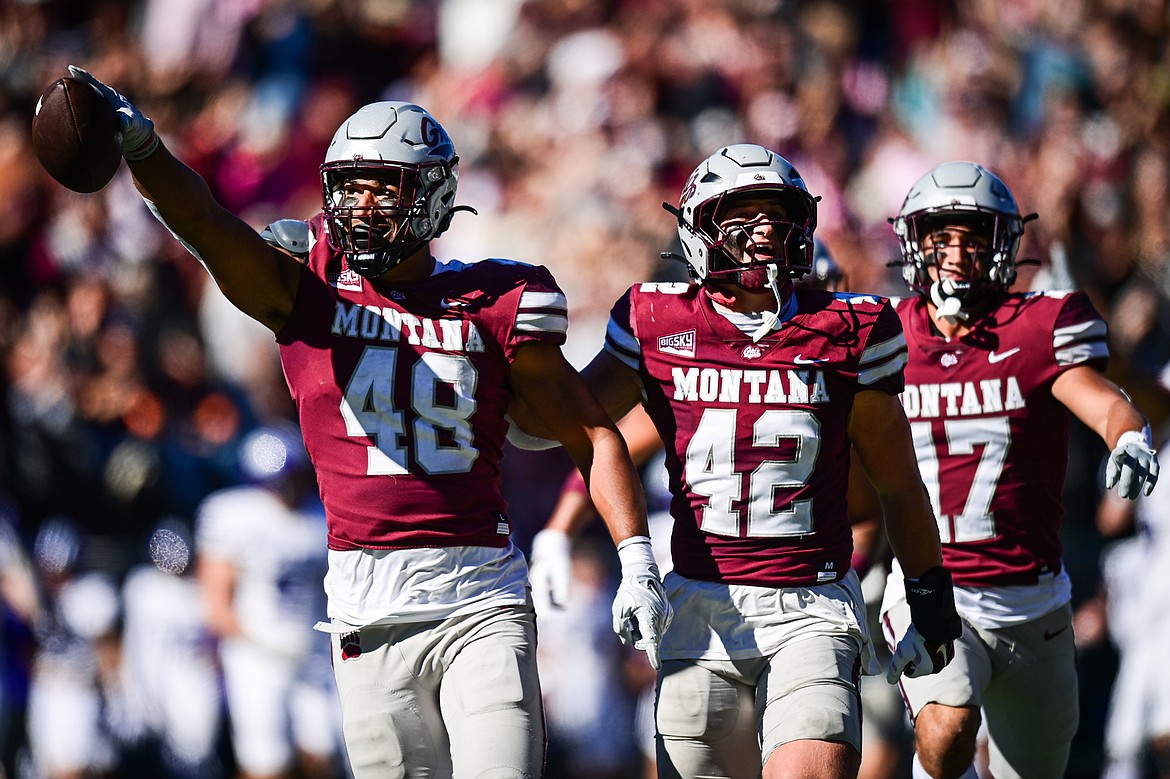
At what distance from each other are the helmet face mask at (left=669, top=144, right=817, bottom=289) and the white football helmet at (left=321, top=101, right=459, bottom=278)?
670 millimetres

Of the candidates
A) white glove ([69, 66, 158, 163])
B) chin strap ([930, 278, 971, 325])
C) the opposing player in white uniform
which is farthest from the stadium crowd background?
white glove ([69, 66, 158, 163])

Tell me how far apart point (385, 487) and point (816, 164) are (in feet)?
19.0

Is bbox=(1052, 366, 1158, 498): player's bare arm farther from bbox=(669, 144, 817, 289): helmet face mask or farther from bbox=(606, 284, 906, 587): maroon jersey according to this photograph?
bbox=(669, 144, 817, 289): helmet face mask

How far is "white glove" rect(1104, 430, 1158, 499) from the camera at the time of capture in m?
4.16

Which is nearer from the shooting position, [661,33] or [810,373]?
[810,373]

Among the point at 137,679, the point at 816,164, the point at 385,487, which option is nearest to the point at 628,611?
the point at 385,487

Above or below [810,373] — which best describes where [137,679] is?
below

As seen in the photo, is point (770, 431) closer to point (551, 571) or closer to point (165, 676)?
point (551, 571)

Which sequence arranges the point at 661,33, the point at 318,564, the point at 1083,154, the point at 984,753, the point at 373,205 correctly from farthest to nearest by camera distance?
1. the point at 661,33
2. the point at 1083,154
3. the point at 318,564
4. the point at 984,753
5. the point at 373,205

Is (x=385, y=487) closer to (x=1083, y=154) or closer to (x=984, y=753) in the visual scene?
(x=984, y=753)

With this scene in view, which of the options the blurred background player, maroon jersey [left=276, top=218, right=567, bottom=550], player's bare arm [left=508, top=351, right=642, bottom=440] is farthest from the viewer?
the blurred background player

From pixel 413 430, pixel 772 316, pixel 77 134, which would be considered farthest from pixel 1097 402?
pixel 77 134

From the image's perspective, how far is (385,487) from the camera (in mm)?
3777

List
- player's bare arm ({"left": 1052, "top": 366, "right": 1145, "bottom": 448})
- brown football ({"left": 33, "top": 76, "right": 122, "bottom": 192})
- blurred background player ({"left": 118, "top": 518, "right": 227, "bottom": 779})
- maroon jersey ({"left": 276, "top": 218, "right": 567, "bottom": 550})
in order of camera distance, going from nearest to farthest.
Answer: brown football ({"left": 33, "top": 76, "right": 122, "bottom": 192})
maroon jersey ({"left": 276, "top": 218, "right": 567, "bottom": 550})
player's bare arm ({"left": 1052, "top": 366, "right": 1145, "bottom": 448})
blurred background player ({"left": 118, "top": 518, "right": 227, "bottom": 779})
